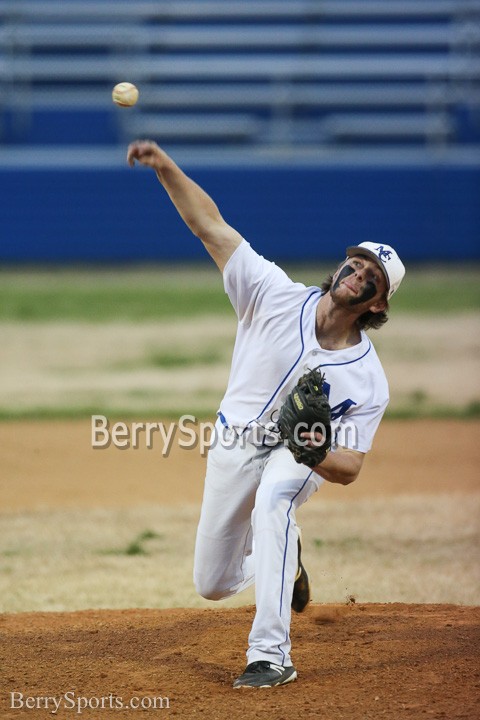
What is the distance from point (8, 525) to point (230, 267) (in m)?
3.22

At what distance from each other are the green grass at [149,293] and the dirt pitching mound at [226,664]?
1006 cm

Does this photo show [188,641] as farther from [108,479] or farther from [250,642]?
[108,479]

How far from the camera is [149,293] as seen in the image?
16.3m

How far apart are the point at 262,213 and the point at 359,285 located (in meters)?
13.9

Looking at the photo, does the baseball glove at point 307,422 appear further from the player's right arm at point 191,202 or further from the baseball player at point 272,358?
the player's right arm at point 191,202

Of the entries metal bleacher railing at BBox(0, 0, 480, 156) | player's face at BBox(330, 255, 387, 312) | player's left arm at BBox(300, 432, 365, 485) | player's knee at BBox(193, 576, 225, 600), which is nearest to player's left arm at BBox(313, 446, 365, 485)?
player's left arm at BBox(300, 432, 365, 485)

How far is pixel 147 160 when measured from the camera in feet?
13.8

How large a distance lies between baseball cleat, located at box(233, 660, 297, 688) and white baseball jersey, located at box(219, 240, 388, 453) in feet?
2.95

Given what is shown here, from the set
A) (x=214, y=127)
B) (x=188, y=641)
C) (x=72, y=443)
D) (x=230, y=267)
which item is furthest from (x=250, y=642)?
(x=214, y=127)

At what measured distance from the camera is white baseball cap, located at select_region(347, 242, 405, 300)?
4289mm

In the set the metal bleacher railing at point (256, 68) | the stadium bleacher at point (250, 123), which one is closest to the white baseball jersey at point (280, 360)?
the stadium bleacher at point (250, 123)

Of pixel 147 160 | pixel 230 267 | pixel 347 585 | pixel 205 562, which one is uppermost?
pixel 147 160

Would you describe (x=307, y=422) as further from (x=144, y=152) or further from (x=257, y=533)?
(x=144, y=152)

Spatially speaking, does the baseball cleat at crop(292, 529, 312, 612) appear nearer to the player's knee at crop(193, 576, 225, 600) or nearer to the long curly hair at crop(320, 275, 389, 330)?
the player's knee at crop(193, 576, 225, 600)
